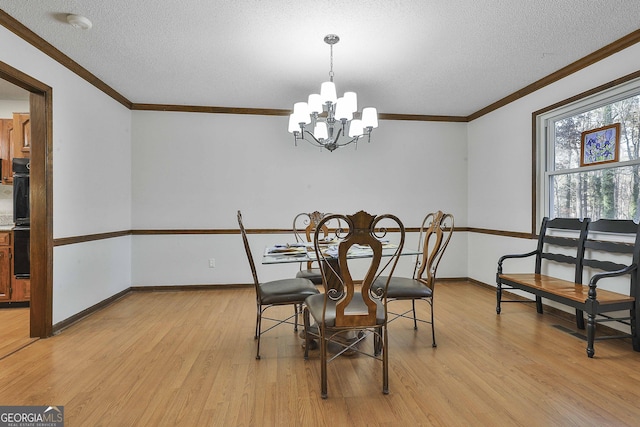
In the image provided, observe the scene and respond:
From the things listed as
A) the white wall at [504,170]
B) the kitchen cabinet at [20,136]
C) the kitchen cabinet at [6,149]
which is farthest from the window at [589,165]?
the kitchen cabinet at [6,149]

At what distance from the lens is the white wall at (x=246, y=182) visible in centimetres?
439

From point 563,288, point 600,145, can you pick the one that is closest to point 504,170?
point 600,145

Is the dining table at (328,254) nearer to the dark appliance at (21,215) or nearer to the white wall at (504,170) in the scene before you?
the white wall at (504,170)

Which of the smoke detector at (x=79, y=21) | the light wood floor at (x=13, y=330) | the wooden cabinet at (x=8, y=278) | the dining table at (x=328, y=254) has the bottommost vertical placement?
the light wood floor at (x=13, y=330)

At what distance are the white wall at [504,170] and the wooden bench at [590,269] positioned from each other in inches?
15.8

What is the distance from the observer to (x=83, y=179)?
330cm

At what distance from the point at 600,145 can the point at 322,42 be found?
8.69 ft

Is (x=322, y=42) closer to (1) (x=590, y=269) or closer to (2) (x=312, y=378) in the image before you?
(2) (x=312, y=378)

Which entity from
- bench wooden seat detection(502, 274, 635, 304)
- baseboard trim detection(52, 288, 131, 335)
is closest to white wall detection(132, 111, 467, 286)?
baseboard trim detection(52, 288, 131, 335)

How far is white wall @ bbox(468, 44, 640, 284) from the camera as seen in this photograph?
3454 millimetres

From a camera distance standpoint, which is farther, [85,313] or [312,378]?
[85,313]

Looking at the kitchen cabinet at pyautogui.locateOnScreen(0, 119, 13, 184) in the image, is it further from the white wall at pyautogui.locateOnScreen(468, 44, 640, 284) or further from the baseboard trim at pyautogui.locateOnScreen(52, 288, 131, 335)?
the white wall at pyautogui.locateOnScreen(468, 44, 640, 284)

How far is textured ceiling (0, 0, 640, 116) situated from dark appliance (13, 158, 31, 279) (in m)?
1.30

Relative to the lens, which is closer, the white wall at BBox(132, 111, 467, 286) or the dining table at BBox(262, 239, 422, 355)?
the dining table at BBox(262, 239, 422, 355)
